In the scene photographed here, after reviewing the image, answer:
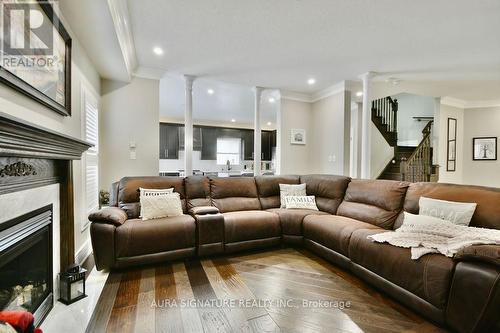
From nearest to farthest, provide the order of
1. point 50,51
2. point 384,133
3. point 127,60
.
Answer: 1. point 50,51
2. point 127,60
3. point 384,133

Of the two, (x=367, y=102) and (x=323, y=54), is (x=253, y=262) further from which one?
(x=367, y=102)

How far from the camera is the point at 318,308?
76.9 inches

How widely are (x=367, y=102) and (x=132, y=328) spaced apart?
451cm

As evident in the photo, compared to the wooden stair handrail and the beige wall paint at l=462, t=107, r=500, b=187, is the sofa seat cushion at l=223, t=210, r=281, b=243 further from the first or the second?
the beige wall paint at l=462, t=107, r=500, b=187

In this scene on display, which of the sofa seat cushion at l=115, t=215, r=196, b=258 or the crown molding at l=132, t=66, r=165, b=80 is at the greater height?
the crown molding at l=132, t=66, r=165, b=80

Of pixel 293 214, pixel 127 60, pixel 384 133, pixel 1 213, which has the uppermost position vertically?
pixel 127 60

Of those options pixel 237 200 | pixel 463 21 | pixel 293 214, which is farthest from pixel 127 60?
pixel 463 21

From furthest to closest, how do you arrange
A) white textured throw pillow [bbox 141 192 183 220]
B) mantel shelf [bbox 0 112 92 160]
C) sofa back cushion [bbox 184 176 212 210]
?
sofa back cushion [bbox 184 176 212 210] → white textured throw pillow [bbox 141 192 183 220] → mantel shelf [bbox 0 112 92 160]

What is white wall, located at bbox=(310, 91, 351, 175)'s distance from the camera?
4.64m

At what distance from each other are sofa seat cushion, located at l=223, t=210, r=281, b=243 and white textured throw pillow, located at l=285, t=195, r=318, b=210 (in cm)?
46

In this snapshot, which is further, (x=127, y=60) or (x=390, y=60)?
(x=390, y=60)

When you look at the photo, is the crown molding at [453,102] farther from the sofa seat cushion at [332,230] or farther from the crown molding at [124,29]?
the crown molding at [124,29]

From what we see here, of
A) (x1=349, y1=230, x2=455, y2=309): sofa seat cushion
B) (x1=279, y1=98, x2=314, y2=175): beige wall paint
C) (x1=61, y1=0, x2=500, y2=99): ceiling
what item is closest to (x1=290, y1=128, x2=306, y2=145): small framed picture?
(x1=279, y1=98, x2=314, y2=175): beige wall paint

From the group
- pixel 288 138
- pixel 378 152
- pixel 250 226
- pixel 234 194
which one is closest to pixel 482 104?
pixel 378 152
